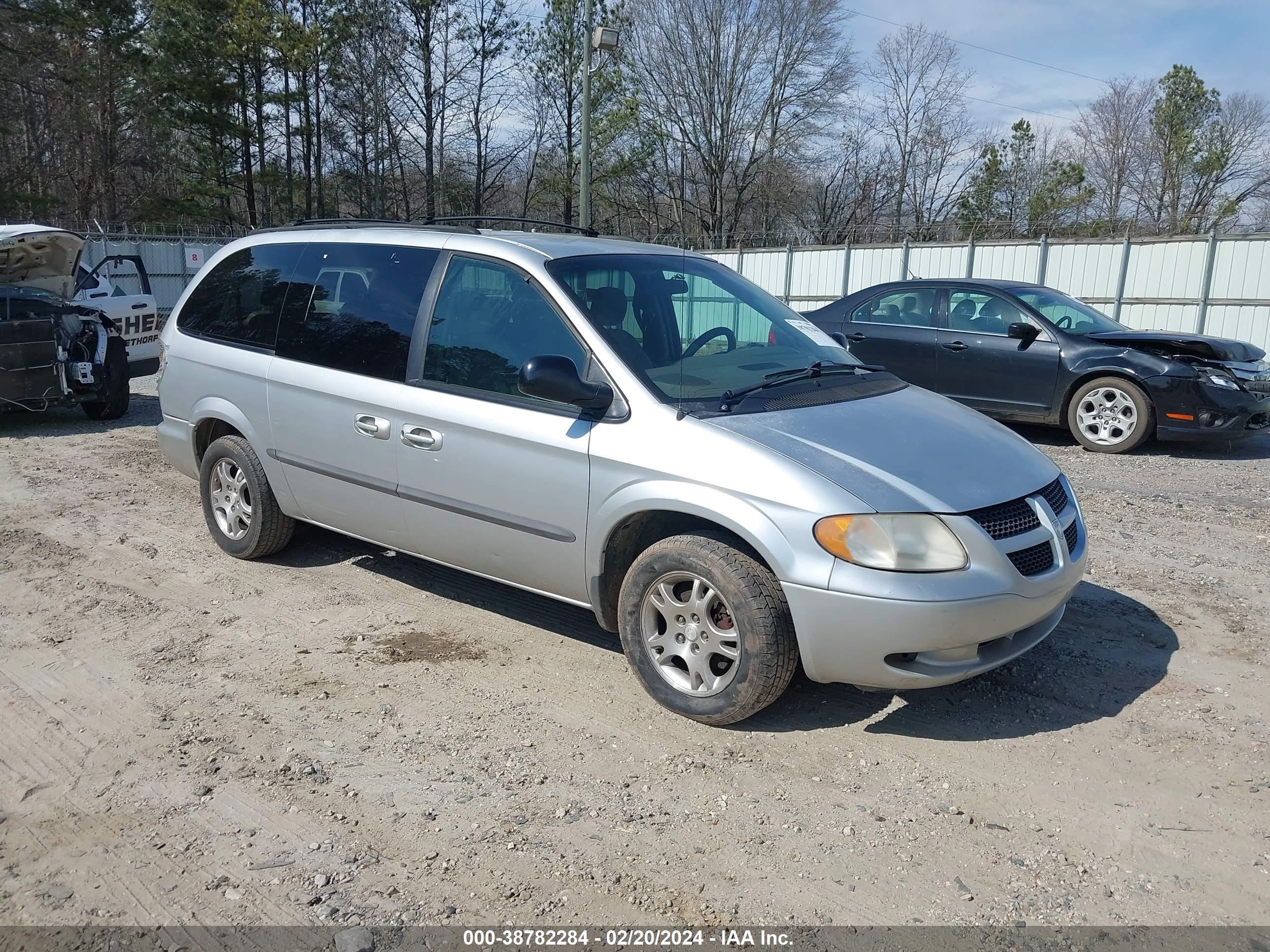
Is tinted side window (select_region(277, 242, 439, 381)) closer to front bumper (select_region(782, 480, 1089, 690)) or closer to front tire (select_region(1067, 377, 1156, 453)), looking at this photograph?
front bumper (select_region(782, 480, 1089, 690))

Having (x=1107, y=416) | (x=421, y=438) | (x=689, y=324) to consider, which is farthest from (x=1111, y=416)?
(x=421, y=438)

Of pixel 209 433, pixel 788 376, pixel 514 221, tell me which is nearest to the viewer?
pixel 788 376

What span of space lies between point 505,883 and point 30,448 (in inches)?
319

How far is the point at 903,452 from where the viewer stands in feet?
11.8

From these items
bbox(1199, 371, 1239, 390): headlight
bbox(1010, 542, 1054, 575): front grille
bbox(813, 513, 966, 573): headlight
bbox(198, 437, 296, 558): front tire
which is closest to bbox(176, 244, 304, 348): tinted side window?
bbox(198, 437, 296, 558): front tire

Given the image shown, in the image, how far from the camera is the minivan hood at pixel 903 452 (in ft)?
11.1

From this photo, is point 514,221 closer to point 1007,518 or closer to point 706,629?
point 706,629

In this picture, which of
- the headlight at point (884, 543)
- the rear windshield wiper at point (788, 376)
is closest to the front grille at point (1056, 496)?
the headlight at point (884, 543)

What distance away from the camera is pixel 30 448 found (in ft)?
29.0

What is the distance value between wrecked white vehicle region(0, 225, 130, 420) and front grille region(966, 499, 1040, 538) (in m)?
8.78

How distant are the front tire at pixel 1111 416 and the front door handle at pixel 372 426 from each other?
294 inches

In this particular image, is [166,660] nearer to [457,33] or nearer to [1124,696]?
[1124,696]

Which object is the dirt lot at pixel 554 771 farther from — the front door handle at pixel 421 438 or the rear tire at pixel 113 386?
the rear tire at pixel 113 386

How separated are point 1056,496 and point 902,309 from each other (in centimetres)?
699
